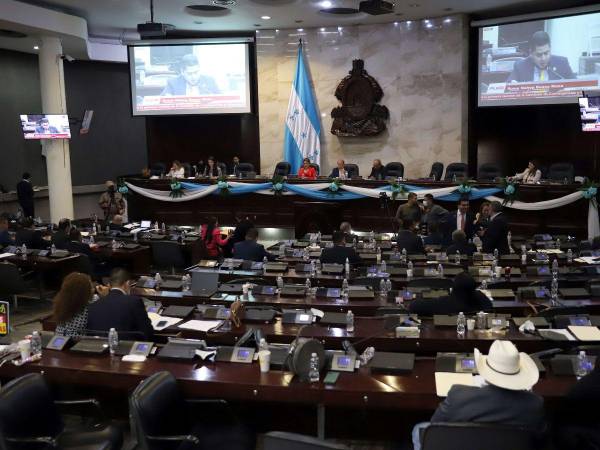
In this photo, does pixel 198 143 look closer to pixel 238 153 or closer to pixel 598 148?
pixel 238 153

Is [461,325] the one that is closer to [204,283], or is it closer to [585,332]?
[585,332]

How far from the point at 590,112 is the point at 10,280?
979 cm

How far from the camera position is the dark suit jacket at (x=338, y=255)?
7215mm

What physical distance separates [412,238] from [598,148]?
7774 mm

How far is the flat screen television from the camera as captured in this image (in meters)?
11.1

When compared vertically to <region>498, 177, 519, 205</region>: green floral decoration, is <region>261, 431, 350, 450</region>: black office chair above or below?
below

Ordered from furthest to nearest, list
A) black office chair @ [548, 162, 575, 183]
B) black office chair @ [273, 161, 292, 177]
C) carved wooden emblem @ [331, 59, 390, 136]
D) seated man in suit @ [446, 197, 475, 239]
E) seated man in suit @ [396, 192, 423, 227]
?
carved wooden emblem @ [331, 59, 390, 136], black office chair @ [273, 161, 292, 177], black office chair @ [548, 162, 575, 183], seated man in suit @ [396, 192, 423, 227], seated man in suit @ [446, 197, 475, 239]

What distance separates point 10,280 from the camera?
750cm

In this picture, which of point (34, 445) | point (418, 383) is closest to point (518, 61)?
point (418, 383)

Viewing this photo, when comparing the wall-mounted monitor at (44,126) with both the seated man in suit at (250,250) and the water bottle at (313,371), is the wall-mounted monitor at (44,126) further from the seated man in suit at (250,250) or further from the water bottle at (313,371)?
the water bottle at (313,371)

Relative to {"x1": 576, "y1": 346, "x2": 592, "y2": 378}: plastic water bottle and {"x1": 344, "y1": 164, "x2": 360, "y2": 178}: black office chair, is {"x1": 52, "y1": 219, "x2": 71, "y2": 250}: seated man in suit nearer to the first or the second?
{"x1": 344, "y1": 164, "x2": 360, "y2": 178}: black office chair

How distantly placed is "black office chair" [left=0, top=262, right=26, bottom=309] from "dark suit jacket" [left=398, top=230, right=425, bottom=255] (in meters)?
4.68

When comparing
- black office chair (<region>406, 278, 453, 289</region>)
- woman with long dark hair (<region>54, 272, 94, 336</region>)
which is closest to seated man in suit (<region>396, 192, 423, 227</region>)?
black office chair (<region>406, 278, 453, 289</region>)

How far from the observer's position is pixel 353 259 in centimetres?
726
